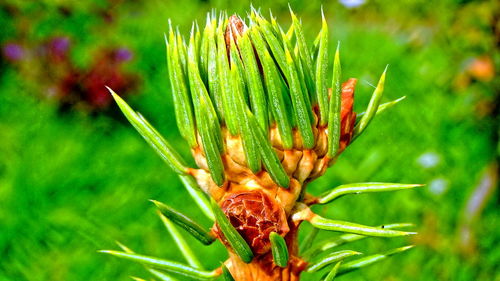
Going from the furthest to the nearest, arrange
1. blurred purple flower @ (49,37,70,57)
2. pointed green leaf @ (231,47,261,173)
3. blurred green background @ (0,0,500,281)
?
blurred purple flower @ (49,37,70,57), blurred green background @ (0,0,500,281), pointed green leaf @ (231,47,261,173)

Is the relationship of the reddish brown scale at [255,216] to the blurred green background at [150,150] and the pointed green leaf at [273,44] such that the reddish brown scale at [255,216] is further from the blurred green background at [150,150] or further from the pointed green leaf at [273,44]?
the blurred green background at [150,150]

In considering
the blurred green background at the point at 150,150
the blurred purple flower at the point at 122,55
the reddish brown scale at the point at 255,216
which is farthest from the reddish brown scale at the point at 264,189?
the blurred purple flower at the point at 122,55

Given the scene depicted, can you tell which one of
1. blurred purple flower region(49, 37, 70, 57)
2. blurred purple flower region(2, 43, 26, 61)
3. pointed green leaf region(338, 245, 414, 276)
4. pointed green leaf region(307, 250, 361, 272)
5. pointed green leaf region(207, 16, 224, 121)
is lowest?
blurred purple flower region(49, 37, 70, 57)

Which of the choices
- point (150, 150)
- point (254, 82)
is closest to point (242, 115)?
point (254, 82)

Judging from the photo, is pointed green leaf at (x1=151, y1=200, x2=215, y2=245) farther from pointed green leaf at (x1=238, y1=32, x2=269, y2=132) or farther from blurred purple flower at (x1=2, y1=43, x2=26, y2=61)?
blurred purple flower at (x1=2, y1=43, x2=26, y2=61)

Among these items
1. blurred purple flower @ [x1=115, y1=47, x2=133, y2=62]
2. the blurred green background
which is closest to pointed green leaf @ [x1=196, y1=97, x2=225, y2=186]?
the blurred green background

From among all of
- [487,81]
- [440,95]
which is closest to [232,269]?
[487,81]
